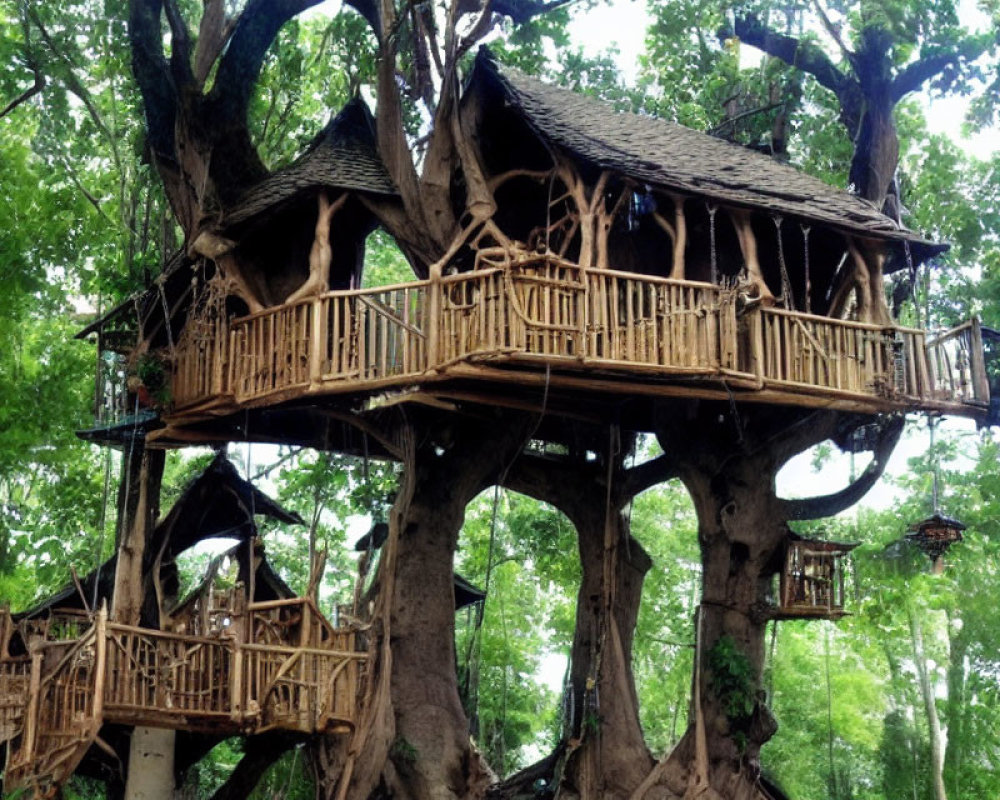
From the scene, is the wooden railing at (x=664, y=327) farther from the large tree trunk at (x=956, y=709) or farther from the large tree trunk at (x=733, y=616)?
the large tree trunk at (x=956, y=709)

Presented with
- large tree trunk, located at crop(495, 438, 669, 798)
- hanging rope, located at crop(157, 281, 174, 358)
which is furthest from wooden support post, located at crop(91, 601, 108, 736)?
large tree trunk, located at crop(495, 438, 669, 798)

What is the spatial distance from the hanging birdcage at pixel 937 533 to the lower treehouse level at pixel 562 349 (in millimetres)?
1329

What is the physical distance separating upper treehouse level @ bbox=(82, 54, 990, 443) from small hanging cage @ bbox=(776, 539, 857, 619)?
2452 millimetres

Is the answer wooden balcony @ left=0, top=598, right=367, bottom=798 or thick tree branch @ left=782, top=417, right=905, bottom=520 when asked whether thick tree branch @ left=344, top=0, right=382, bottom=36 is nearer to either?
wooden balcony @ left=0, top=598, right=367, bottom=798

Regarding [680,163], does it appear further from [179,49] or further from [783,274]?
[179,49]

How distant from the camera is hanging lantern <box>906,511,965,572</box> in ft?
52.3

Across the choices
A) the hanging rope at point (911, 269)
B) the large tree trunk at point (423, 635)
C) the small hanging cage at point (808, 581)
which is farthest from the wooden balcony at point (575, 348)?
the large tree trunk at point (423, 635)

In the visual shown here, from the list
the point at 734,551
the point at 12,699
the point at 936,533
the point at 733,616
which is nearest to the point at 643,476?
the point at 734,551

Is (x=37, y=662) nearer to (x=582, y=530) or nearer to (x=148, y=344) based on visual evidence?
(x=148, y=344)

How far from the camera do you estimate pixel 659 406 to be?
689 inches

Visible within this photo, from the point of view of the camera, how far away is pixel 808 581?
16766mm

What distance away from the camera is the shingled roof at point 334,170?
52.2 ft

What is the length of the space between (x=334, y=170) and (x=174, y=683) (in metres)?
6.05

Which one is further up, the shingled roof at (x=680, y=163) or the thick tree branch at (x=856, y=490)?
the shingled roof at (x=680, y=163)
